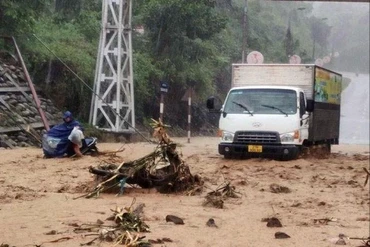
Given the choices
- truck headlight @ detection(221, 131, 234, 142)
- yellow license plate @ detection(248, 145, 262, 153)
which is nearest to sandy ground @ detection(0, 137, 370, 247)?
yellow license plate @ detection(248, 145, 262, 153)

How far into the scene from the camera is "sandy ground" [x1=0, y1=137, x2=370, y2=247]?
26.6ft

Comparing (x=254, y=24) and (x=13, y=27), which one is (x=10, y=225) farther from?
(x=254, y=24)

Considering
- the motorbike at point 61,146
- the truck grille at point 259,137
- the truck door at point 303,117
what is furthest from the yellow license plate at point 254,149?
the motorbike at point 61,146

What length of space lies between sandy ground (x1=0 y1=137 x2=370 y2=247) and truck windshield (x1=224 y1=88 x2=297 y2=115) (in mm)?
1220

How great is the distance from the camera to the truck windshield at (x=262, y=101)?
16.9 m

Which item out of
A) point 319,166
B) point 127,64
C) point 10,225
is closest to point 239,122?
point 319,166

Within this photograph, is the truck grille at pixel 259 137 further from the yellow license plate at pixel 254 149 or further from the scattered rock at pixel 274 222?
the scattered rock at pixel 274 222

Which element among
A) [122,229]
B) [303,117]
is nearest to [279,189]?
[303,117]

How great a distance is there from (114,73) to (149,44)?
7.88 m

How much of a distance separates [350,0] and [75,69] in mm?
7272

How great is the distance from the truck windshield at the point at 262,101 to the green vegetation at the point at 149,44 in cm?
317

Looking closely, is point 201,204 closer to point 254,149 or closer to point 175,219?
point 175,219

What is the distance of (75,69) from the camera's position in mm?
20359

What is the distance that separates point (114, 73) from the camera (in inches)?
712
